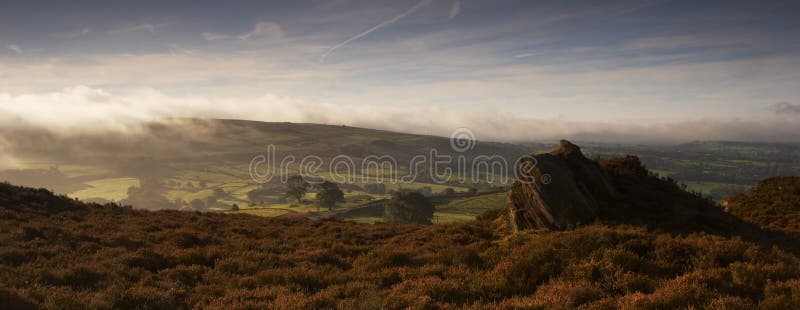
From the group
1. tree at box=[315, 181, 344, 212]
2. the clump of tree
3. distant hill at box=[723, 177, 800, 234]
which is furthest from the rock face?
the clump of tree

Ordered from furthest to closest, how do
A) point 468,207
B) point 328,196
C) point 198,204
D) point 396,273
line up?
point 198,204 → point 328,196 → point 468,207 → point 396,273

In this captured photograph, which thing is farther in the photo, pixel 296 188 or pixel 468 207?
pixel 296 188

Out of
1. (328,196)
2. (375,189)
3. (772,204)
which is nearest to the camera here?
(772,204)

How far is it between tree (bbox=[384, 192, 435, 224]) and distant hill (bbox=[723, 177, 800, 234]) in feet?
150

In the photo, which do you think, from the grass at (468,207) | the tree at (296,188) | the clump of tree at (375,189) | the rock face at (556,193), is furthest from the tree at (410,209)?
the clump of tree at (375,189)

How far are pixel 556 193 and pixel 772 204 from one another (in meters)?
20.0

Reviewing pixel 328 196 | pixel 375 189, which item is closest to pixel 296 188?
pixel 328 196

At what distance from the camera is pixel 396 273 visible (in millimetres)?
11188

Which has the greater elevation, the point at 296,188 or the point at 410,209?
the point at 410,209

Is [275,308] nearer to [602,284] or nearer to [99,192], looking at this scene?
[602,284]

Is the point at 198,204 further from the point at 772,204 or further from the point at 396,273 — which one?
the point at 772,204

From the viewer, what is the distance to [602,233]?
11.7m

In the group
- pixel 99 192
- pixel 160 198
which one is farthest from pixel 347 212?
pixel 99 192

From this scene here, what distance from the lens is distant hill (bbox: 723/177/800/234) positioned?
21516mm
